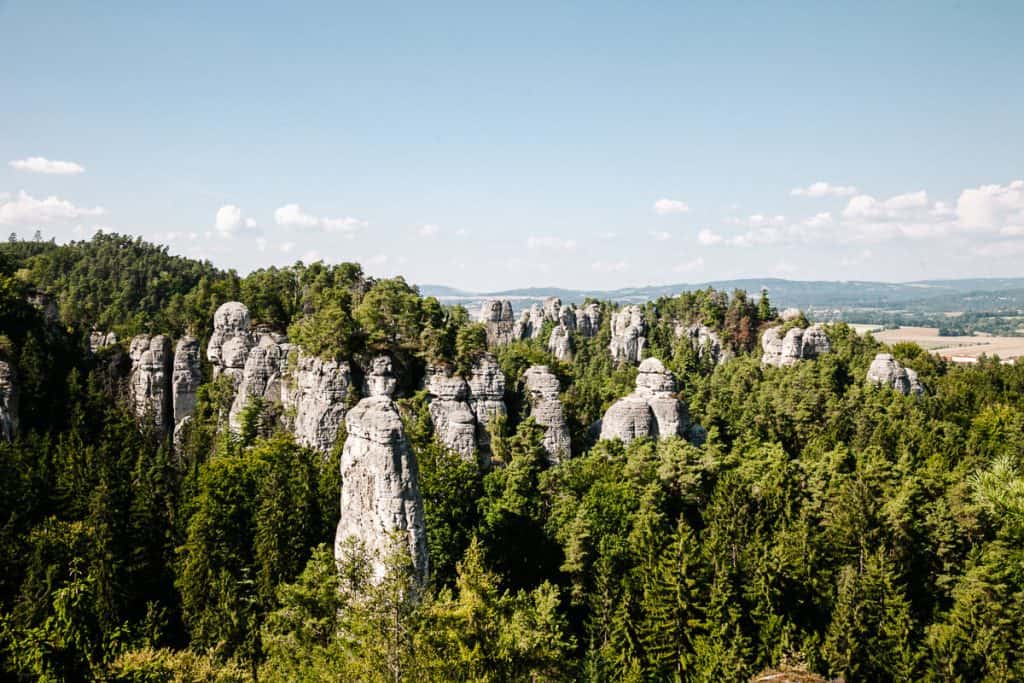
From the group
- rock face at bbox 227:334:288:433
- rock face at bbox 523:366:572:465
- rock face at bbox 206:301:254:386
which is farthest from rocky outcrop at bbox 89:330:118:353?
rock face at bbox 523:366:572:465

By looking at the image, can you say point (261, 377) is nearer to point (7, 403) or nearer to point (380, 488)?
point (7, 403)

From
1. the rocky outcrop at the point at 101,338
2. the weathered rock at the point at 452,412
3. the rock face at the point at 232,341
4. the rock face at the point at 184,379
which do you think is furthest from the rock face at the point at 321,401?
the rocky outcrop at the point at 101,338

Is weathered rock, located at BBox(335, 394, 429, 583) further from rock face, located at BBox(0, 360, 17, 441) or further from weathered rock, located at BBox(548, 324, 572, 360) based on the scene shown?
weathered rock, located at BBox(548, 324, 572, 360)

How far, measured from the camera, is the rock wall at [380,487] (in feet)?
85.3

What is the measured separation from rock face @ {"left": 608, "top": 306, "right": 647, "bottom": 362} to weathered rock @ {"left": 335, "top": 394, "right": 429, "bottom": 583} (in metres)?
67.5

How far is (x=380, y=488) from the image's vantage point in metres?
26.0

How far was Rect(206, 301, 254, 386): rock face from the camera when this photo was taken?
48.6m

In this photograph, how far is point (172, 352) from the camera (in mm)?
53469

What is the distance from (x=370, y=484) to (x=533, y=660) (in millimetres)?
8703

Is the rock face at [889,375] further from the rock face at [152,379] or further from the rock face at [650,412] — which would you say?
the rock face at [152,379]

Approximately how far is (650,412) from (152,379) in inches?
1439

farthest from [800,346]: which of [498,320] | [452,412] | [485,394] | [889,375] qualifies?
[498,320]

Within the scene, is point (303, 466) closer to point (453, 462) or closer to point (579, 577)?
point (453, 462)

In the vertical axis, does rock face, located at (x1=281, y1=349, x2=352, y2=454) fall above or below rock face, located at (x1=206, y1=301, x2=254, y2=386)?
below
